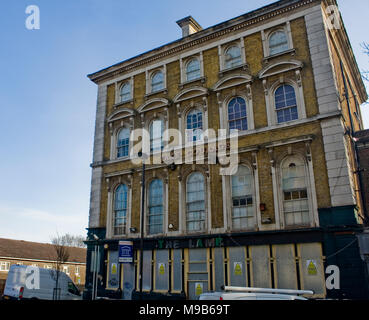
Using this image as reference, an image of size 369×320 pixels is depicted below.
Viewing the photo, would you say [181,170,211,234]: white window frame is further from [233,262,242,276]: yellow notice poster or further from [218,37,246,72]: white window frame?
[218,37,246,72]: white window frame

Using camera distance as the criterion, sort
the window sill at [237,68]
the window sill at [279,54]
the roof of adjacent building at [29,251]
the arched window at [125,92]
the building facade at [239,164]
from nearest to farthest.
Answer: the building facade at [239,164]
the window sill at [279,54]
the window sill at [237,68]
the arched window at [125,92]
the roof of adjacent building at [29,251]

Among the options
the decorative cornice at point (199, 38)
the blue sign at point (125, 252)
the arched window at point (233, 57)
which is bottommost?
the blue sign at point (125, 252)

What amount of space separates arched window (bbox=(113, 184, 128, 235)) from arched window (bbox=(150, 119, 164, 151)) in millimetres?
3277

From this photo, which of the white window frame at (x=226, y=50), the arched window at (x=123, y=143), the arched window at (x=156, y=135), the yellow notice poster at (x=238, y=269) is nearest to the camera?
the yellow notice poster at (x=238, y=269)

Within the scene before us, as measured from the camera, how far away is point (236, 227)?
18.1m

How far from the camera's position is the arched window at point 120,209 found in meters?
21.8

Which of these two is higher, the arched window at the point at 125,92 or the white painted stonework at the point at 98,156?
the arched window at the point at 125,92

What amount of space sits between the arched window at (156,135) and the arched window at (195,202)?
3258 millimetres

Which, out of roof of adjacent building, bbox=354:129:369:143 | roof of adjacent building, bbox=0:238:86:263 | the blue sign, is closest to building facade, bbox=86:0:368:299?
Result: roof of adjacent building, bbox=354:129:369:143

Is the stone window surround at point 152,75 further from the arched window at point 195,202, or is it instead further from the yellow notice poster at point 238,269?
the yellow notice poster at point 238,269

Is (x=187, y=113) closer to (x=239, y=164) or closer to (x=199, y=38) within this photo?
(x=199, y=38)

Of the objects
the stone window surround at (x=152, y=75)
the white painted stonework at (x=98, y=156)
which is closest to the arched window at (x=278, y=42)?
the stone window surround at (x=152, y=75)

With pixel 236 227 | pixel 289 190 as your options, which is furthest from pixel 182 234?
pixel 289 190

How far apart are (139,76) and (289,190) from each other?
1337 centimetres
